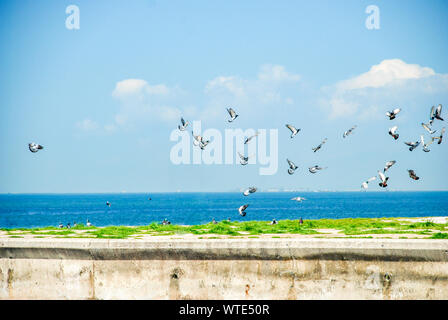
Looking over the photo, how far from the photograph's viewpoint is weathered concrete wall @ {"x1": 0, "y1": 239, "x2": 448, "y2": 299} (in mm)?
17672

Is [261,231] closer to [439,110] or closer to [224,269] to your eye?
[224,269]

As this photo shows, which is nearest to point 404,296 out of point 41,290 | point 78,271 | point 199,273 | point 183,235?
point 199,273

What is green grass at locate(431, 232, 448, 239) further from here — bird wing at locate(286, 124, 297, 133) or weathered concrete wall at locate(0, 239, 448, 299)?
bird wing at locate(286, 124, 297, 133)

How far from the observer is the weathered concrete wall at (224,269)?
58.0 feet

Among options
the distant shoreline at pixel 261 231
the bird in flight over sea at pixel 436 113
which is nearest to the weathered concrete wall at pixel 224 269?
the distant shoreline at pixel 261 231

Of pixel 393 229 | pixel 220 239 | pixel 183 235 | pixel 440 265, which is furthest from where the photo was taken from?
pixel 393 229

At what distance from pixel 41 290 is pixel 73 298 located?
1.09 meters

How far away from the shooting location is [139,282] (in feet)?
61.2

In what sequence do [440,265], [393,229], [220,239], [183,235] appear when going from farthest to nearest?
[393,229] < [183,235] < [220,239] < [440,265]

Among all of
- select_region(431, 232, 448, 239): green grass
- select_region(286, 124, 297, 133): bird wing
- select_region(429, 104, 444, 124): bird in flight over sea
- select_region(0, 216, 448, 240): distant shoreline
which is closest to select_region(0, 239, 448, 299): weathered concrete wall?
select_region(0, 216, 448, 240): distant shoreline

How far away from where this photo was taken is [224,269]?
60.3 feet

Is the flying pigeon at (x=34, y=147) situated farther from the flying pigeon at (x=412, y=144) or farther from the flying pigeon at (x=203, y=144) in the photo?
the flying pigeon at (x=412, y=144)
